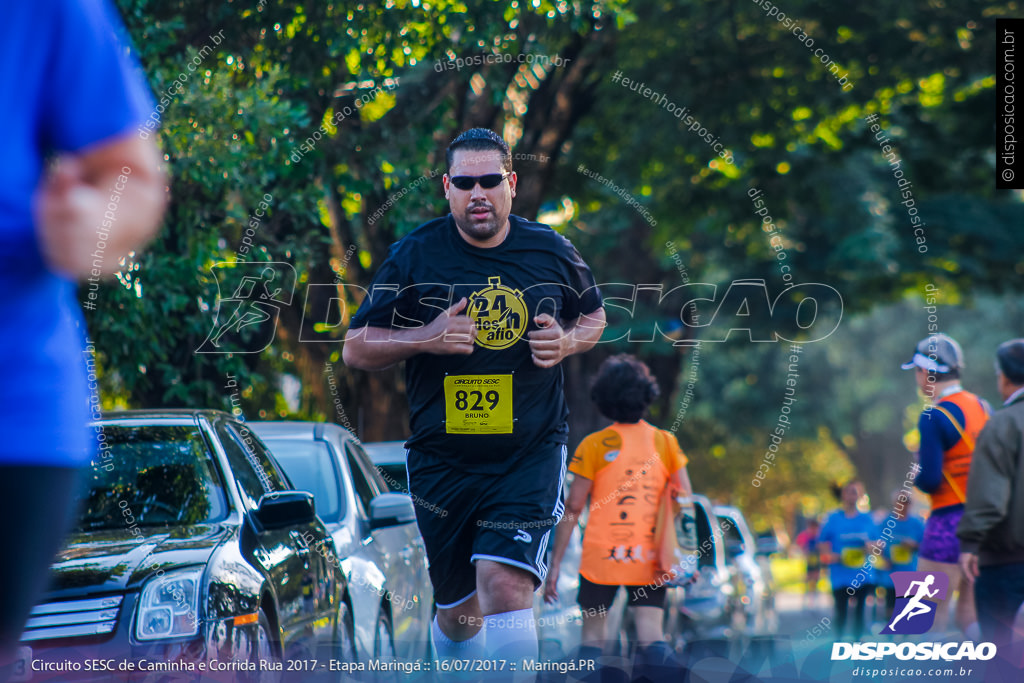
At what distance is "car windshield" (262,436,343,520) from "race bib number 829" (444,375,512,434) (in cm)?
253

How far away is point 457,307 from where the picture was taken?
441 centimetres

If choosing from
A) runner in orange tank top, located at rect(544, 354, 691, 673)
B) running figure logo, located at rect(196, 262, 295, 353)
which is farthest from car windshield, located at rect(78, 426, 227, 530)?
running figure logo, located at rect(196, 262, 295, 353)

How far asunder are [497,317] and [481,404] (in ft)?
1.04

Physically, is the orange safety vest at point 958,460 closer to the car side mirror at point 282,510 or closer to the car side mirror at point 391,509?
the car side mirror at point 391,509

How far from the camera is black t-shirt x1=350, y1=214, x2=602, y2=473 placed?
454cm

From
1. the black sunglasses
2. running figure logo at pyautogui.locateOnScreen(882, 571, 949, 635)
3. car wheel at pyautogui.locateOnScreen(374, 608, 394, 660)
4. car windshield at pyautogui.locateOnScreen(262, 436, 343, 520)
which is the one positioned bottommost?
car wheel at pyautogui.locateOnScreen(374, 608, 394, 660)

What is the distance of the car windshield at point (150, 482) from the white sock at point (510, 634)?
3.87 feet

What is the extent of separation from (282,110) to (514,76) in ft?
11.5

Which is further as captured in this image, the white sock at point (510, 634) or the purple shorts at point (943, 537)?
the purple shorts at point (943, 537)

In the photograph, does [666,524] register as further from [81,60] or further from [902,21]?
[902,21]

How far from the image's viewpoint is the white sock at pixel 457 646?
4.73 metres

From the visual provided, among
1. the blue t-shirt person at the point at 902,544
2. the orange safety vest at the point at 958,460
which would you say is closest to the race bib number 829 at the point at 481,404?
the orange safety vest at the point at 958,460

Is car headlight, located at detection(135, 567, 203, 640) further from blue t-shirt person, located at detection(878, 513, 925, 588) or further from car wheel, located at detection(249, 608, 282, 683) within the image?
blue t-shirt person, located at detection(878, 513, 925, 588)

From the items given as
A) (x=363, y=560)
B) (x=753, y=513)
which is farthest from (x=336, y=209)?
(x=753, y=513)
